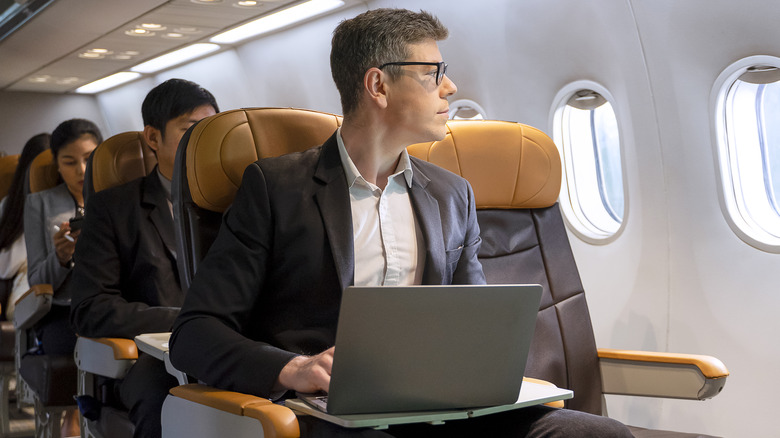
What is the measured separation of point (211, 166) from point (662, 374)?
143cm

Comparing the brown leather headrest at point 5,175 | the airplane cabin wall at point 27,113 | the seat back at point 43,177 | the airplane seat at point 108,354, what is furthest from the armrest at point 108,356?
the airplane cabin wall at point 27,113

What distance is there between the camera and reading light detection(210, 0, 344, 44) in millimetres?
6355

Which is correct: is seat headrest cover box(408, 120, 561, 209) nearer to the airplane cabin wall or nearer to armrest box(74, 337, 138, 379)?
armrest box(74, 337, 138, 379)

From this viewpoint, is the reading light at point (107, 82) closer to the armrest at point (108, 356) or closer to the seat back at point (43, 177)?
the seat back at point (43, 177)

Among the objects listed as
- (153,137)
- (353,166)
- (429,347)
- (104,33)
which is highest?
(104,33)

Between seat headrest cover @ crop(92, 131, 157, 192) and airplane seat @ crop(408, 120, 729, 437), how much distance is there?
1.29m

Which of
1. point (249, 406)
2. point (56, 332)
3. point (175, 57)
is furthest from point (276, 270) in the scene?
point (175, 57)

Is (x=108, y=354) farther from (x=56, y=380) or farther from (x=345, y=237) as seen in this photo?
(x=345, y=237)

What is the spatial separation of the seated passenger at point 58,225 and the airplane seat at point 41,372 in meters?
0.08

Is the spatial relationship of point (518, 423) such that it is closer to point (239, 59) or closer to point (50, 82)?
point (239, 59)

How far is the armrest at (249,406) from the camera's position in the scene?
1554 mm

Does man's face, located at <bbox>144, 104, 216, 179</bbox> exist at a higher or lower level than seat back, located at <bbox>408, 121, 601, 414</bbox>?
higher

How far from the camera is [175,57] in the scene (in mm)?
9258

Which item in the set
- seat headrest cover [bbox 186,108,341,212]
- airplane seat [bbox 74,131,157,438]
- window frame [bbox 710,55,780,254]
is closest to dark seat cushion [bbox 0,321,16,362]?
airplane seat [bbox 74,131,157,438]
